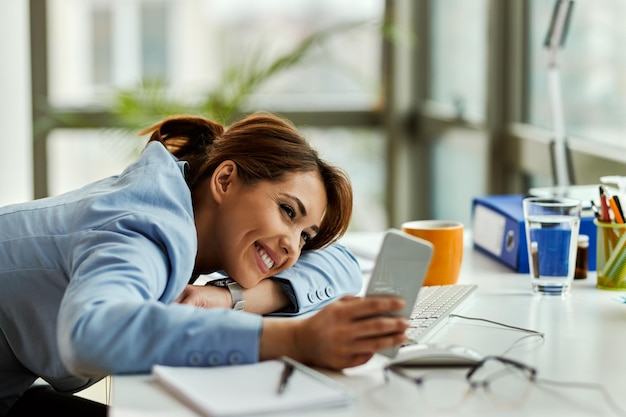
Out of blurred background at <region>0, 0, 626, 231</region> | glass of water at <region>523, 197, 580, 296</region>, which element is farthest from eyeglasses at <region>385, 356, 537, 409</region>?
blurred background at <region>0, 0, 626, 231</region>

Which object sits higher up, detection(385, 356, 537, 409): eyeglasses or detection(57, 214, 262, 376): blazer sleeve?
detection(57, 214, 262, 376): blazer sleeve

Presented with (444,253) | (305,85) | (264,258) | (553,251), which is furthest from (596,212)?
(305,85)

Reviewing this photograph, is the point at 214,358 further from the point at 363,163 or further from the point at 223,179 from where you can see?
the point at 363,163

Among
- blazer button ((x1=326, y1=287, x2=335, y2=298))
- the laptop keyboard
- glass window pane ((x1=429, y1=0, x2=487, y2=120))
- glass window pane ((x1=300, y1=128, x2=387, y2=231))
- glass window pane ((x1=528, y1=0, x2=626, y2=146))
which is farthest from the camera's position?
glass window pane ((x1=300, y1=128, x2=387, y2=231))

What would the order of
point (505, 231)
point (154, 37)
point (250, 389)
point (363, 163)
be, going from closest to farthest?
point (250, 389) < point (505, 231) < point (363, 163) < point (154, 37)

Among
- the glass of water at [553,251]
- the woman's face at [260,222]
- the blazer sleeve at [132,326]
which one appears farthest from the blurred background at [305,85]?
the blazer sleeve at [132,326]

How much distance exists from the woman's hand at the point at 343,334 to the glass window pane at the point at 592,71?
4.61 feet

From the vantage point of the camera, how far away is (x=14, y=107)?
3.74m

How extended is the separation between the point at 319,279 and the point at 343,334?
473 millimetres

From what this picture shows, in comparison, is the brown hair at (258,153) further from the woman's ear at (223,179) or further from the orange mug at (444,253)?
the orange mug at (444,253)

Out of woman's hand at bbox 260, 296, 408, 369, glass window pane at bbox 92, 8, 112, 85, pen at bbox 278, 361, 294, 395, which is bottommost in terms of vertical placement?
pen at bbox 278, 361, 294, 395

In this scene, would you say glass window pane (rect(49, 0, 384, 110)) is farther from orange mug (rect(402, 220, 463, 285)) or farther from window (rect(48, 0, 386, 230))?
orange mug (rect(402, 220, 463, 285))

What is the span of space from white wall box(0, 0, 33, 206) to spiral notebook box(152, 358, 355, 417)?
8.75 feet

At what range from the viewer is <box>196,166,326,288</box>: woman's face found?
143 centimetres
